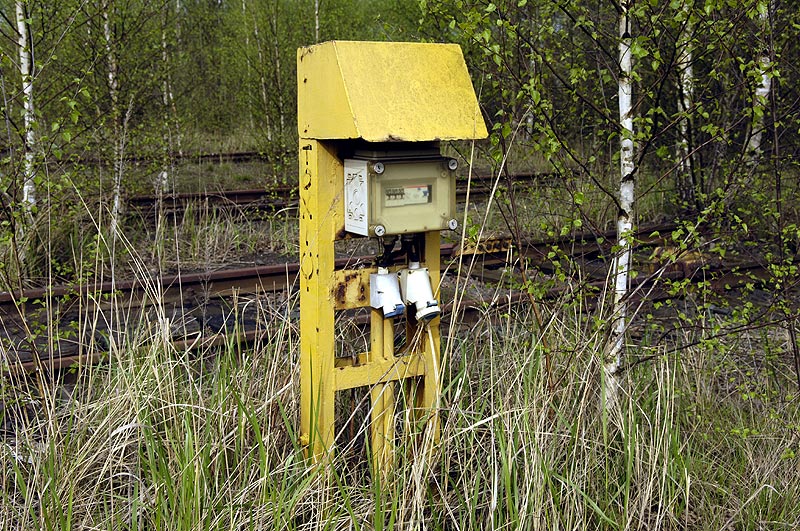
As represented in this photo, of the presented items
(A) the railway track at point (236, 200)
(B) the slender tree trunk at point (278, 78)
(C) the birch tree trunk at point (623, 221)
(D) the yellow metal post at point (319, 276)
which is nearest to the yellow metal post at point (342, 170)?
(D) the yellow metal post at point (319, 276)

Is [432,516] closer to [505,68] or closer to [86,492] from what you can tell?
[86,492]

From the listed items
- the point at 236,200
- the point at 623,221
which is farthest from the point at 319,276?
the point at 236,200

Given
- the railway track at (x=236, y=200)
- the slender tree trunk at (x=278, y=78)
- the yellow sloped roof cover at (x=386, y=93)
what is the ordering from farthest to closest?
the slender tree trunk at (x=278, y=78)
the railway track at (x=236, y=200)
the yellow sloped roof cover at (x=386, y=93)

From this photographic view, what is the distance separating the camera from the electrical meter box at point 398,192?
10.1 ft

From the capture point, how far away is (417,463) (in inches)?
123

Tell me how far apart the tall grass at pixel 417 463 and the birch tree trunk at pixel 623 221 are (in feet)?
0.34

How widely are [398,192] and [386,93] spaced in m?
0.35

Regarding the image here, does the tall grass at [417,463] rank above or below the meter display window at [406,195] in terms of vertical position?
below

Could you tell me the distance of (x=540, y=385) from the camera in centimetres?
348

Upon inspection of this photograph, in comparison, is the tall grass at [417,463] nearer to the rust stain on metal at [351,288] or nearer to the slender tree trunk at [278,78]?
the rust stain on metal at [351,288]

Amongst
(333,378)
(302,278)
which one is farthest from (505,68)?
(333,378)

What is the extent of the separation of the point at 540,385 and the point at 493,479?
1.66ft

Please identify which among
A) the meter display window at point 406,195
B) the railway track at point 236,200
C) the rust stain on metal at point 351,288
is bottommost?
the rust stain on metal at point 351,288

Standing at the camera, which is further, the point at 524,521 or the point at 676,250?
the point at 676,250
